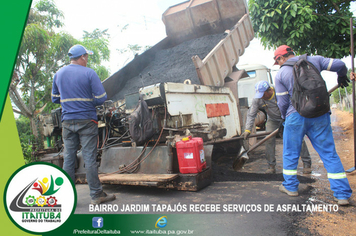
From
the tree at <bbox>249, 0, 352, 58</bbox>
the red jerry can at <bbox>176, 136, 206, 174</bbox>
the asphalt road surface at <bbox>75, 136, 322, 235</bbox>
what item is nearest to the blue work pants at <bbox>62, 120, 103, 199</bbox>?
the asphalt road surface at <bbox>75, 136, 322, 235</bbox>

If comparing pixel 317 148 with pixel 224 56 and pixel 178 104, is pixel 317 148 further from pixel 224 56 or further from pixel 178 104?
pixel 224 56

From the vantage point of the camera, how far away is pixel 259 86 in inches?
136

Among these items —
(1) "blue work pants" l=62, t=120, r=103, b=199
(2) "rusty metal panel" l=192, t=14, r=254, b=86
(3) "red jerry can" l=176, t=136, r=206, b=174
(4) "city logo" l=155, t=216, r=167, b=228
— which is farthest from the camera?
(2) "rusty metal panel" l=192, t=14, r=254, b=86

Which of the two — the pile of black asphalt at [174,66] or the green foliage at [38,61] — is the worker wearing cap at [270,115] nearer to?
the pile of black asphalt at [174,66]

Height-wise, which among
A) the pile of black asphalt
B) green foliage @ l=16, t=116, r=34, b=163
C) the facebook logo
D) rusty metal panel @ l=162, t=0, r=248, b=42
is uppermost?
rusty metal panel @ l=162, t=0, r=248, b=42

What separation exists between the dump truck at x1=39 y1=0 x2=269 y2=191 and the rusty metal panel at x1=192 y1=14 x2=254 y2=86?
0.02 m

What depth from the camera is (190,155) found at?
2.92m

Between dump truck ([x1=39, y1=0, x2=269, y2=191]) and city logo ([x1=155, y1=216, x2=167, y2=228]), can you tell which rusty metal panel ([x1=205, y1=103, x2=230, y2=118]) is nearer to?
dump truck ([x1=39, y1=0, x2=269, y2=191])

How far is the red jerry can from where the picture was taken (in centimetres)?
290

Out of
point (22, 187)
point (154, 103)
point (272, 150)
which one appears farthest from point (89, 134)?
point (272, 150)

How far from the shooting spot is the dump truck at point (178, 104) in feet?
10.3

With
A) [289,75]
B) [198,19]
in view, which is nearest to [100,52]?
[198,19]

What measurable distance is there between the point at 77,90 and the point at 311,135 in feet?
8.00

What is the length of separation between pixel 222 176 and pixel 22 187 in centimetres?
241
